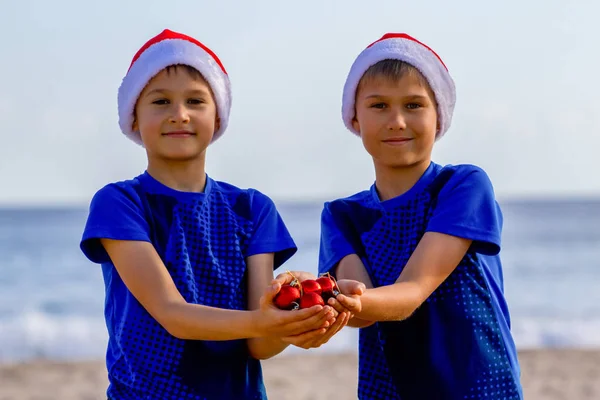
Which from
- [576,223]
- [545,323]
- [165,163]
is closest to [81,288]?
[545,323]

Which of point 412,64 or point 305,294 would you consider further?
point 412,64

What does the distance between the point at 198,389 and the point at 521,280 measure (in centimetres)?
1858

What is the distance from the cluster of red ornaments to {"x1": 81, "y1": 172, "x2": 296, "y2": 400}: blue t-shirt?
53 centimetres

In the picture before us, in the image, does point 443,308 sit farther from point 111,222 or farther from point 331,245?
point 111,222

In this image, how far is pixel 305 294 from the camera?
3.05m

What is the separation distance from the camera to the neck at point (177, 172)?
3.71 m

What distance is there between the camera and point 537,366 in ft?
35.1

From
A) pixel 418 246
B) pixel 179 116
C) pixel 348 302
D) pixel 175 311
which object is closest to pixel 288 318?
pixel 348 302

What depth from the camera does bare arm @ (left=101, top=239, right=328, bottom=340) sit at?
3119 mm

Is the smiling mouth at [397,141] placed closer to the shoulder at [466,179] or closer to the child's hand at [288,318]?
the shoulder at [466,179]

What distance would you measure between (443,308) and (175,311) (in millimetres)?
1022

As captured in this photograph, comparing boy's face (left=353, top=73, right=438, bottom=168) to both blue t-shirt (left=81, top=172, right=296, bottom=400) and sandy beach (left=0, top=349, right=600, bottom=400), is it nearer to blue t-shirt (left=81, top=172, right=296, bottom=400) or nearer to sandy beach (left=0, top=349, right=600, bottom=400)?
blue t-shirt (left=81, top=172, right=296, bottom=400)

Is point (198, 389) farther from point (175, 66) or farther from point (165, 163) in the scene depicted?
point (175, 66)

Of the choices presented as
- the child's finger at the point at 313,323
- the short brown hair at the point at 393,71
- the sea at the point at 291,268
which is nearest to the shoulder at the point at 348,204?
the short brown hair at the point at 393,71
